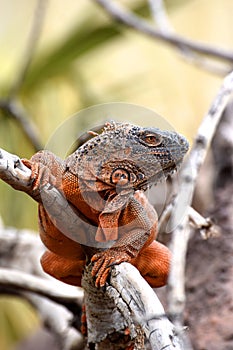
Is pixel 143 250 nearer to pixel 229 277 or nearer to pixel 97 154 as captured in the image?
pixel 97 154

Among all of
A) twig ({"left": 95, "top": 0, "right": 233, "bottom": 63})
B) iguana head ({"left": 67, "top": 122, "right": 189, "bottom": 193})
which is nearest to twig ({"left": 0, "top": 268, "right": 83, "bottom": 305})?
iguana head ({"left": 67, "top": 122, "right": 189, "bottom": 193})

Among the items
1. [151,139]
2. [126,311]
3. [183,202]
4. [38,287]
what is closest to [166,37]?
[38,287]

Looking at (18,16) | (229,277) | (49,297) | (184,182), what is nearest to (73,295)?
(49,297)

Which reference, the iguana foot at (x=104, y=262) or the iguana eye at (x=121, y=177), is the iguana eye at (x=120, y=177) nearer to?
the iguana eye at (x=121, y=177)

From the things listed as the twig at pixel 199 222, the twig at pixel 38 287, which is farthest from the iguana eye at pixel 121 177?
the twig at pixel 38 287

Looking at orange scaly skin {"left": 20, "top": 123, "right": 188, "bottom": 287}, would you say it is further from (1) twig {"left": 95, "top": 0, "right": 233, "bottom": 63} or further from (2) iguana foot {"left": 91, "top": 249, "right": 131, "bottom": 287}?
(1) twig {"left": 95, "top": 0, "right": 233, "bottom": 63}

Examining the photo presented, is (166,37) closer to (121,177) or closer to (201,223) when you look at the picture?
(201,223)

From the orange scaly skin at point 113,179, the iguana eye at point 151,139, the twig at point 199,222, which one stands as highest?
the iguana eye at point 151,139
